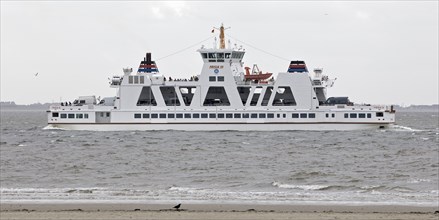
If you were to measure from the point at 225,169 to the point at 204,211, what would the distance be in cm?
1420

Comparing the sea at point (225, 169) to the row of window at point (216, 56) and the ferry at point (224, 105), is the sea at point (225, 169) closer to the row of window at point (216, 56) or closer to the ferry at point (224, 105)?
the ferry at point (224, 105)

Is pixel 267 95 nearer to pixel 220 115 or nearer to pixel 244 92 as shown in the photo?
pixel 244 92

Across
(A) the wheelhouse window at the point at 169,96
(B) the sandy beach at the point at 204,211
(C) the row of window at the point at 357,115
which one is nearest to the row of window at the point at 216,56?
(A) the wheelhouse window at the point at 169,96

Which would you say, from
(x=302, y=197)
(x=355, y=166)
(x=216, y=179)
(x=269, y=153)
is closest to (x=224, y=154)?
(x=269, y=153)

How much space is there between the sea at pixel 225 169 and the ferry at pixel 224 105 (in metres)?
3.67

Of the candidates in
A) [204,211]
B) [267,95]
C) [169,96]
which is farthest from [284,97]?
[204,211]

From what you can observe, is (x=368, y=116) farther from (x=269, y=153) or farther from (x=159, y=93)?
(x=269, y=153)

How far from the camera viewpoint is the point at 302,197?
2408 centimetres

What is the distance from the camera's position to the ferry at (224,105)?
62.7m

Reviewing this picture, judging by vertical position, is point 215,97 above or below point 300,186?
above

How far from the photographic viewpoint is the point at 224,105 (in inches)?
2522

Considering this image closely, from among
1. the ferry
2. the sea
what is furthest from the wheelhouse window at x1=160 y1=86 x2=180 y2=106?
the sea

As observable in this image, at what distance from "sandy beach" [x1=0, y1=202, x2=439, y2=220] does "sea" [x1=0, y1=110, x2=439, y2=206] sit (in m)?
1.26

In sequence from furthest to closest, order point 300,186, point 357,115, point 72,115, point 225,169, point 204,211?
point 72,115
point 357,115
point 225,169
point 300,186
point 204,211
